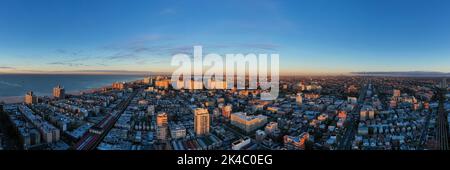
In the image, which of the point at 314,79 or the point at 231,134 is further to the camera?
the point at 314,79

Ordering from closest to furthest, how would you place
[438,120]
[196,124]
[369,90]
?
[196,124] → [438,120] → [369,90]

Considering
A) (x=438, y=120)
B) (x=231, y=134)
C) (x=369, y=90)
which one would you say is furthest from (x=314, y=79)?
(x=231, y=134)
